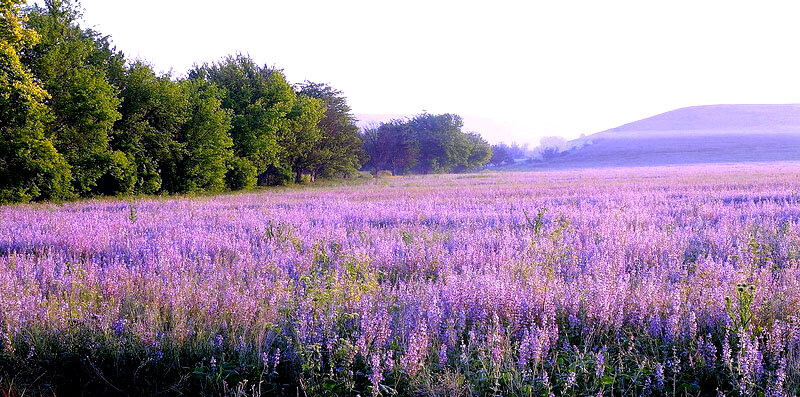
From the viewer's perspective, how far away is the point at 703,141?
10619cm

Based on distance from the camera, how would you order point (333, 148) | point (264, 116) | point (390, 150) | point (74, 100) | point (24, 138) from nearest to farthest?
point (24, 138) < point (74, 100) < point (264, 116) < point (333, 148) < point (390, 150)

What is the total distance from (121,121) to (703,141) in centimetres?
11138

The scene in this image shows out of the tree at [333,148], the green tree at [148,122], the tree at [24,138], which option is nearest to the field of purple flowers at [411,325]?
the tree at [24,138]

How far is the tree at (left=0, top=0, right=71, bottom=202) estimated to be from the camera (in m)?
17.1

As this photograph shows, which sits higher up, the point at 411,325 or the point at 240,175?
the point at 240,175

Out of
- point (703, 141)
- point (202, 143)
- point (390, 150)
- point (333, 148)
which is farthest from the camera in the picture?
point (703, 141)

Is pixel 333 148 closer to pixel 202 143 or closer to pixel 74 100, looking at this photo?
pixel 202 143

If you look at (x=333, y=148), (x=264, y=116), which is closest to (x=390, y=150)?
(x=333, y=148)

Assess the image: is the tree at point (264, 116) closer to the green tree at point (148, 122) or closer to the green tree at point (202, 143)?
the green tree at point (202, 143)

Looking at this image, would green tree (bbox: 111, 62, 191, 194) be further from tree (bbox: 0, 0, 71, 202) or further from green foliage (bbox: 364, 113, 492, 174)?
green foliage (bbox: 364, 113, 492, 174)

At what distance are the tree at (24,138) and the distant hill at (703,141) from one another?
8269 centimetres

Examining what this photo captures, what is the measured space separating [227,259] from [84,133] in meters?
18.5

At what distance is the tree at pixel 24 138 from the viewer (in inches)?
672

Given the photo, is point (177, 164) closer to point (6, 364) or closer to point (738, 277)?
point (6, 364)
